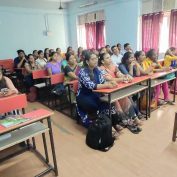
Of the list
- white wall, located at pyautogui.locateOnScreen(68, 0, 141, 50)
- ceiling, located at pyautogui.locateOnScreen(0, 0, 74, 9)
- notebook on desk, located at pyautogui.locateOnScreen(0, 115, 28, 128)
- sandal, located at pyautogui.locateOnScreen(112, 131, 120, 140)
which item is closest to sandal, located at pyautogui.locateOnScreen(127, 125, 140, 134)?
sandal, located at pyautogui.locateOnScreen(112, 131, 120, 140)

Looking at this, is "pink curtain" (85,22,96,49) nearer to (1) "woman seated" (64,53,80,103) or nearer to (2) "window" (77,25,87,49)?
(2) "window" (77,25,87,49)

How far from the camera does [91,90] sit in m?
2.56

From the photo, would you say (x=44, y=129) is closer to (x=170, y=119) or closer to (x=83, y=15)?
(x=170, y=119)

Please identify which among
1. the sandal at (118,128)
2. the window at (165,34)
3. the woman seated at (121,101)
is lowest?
the sandal at (118,128)

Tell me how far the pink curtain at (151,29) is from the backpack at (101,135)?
170 inches

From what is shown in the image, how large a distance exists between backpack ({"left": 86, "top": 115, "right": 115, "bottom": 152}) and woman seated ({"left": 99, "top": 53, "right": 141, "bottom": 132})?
1.78ft

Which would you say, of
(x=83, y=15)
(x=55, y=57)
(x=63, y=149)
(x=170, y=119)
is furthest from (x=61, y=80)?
(x=83, y=15)

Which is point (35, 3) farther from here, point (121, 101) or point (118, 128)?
point (118, 128)

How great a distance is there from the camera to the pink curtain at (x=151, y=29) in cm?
560

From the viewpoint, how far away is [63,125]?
3.02 m

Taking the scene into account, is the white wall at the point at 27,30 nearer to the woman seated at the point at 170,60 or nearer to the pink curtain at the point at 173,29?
the pink curtain at the point at 173,29

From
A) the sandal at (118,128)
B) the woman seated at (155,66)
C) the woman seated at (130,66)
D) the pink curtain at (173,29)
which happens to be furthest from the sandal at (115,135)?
the pink curtain at (173,29)

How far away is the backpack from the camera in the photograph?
87.3 inches

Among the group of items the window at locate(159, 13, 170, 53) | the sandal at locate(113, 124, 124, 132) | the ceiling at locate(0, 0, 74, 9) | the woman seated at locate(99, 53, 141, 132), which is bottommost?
the sandal at locate(113, 124, 124, 132)
